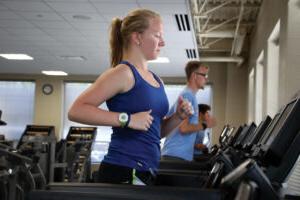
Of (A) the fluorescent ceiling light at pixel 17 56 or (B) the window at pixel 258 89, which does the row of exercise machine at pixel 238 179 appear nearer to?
(B) the window at pixel 258 89

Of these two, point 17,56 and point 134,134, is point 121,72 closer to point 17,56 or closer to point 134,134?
point 134,134

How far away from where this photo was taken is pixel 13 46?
8547 mm

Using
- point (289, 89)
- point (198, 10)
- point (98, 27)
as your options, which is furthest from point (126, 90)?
point (198, 10)

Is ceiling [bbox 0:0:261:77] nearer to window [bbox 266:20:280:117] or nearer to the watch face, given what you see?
window [bbox 266:20:280:117]

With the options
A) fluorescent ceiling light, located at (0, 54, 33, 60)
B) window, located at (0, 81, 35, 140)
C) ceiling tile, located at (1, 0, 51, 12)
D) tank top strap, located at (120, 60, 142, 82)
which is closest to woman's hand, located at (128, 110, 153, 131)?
tank top strap, located at (120, 60, 142, 82)

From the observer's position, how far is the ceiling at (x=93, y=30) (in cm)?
593

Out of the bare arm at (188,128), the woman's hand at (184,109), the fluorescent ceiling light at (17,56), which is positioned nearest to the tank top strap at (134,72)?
the woman's hand at (184,109)

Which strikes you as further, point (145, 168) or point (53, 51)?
point (53, 51)

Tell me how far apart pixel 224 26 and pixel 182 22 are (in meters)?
2.80

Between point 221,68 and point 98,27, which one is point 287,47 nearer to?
point 98,27

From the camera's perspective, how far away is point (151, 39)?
170 centimetres

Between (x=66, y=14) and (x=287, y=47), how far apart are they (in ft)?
10.3

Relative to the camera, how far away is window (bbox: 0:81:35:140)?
12.8 m

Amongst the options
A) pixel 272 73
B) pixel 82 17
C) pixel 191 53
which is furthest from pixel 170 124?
pixel 191 53
